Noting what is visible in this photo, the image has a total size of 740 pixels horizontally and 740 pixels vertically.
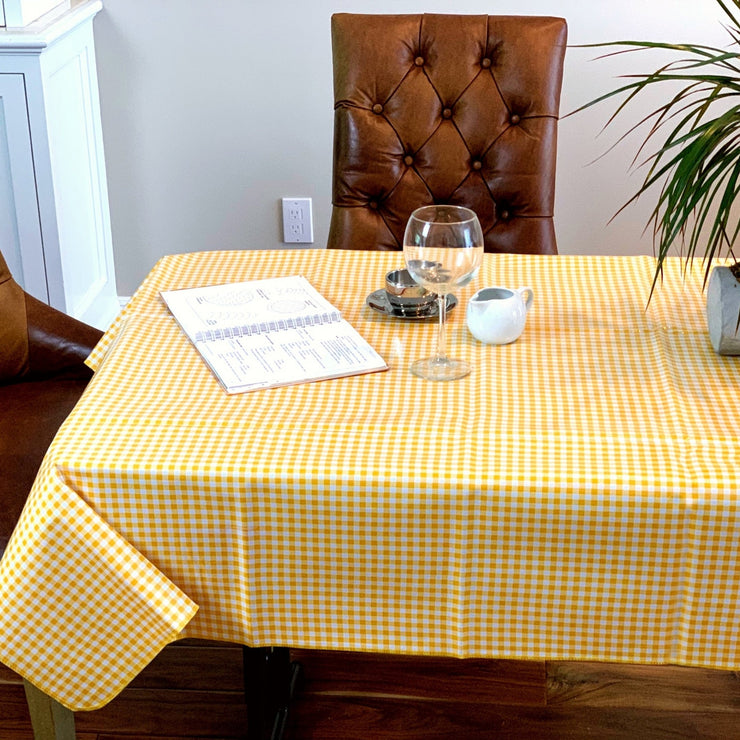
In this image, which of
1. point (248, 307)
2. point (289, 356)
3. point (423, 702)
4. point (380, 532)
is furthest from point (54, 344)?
point (380, 532)

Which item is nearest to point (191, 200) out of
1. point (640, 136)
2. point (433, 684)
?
point (640, 136)

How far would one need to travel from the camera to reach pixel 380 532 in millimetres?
1103

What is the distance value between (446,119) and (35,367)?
872 millimetres

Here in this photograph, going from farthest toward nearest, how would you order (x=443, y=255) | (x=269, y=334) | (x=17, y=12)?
(x=17, y=12)
(x=269, y=334)
(x=443, y=255)

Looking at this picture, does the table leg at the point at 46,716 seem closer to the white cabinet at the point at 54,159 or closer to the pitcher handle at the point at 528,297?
the pitcher handle at the point at 528,297

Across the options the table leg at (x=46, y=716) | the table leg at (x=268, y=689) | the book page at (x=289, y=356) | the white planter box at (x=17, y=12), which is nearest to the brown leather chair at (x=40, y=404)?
the table leg at (x=268, y=689)

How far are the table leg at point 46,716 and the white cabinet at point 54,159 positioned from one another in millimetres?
1366

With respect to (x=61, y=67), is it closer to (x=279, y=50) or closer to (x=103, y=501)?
(x=279, y=50)

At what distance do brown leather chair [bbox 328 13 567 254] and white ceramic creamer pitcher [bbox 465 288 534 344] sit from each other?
69 cm

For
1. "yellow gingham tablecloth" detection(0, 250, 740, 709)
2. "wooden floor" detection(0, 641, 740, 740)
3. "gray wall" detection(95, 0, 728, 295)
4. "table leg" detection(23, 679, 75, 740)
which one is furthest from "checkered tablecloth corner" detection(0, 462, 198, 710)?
"gray wall" detection(95, 0, 728, 295)

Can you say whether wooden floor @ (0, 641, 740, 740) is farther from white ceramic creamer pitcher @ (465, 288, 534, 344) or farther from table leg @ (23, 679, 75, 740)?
white ceramic creamer pitcher @ (465, 288, 534, 344)

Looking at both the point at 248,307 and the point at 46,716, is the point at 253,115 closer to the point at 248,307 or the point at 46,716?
the point at 248,307

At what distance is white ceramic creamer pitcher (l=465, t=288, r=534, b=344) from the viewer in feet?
4.38

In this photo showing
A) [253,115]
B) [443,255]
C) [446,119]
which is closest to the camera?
[443,255]
